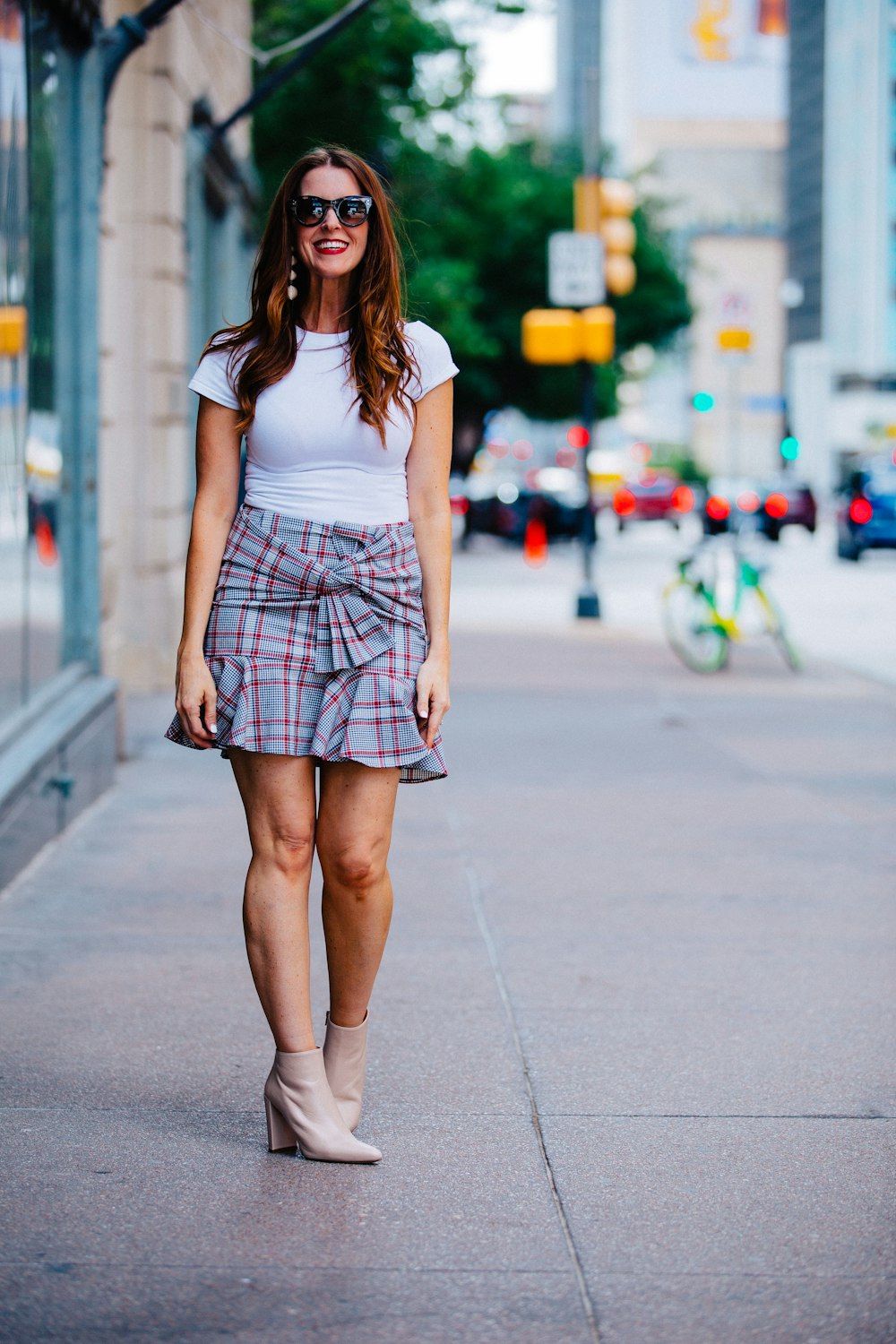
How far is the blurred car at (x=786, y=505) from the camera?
42.1 m

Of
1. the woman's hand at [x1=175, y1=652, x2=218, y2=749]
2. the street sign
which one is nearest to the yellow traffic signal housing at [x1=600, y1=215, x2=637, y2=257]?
the street sign

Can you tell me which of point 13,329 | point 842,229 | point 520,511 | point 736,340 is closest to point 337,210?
point 13,329

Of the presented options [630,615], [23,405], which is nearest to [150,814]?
[23,405]

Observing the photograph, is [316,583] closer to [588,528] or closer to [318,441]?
[318,441]

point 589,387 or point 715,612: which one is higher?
point 589,387

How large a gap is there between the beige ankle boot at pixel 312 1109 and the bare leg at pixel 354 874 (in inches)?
6.9

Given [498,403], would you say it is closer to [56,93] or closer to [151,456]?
[151,456]

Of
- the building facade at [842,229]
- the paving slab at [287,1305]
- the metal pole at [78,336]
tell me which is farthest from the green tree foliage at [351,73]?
the building facade at [842,229]

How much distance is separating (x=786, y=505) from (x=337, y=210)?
40.9m

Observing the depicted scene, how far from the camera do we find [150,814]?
316 inches

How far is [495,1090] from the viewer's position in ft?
14.3

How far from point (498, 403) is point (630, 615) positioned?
80.9 feet

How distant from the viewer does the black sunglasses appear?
3.83 m

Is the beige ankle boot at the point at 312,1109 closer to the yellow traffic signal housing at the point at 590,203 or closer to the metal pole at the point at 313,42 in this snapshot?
the metal pole at the point at 313,42
